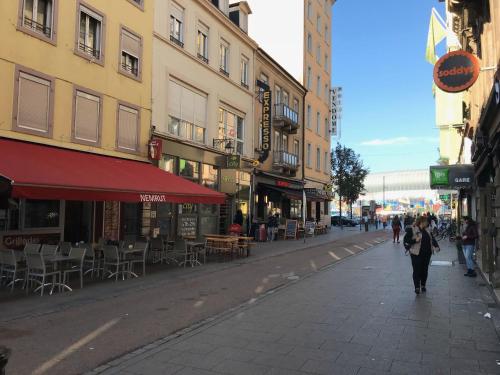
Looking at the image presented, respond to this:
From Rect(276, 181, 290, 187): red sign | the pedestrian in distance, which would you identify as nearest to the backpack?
the pedestrian in distance

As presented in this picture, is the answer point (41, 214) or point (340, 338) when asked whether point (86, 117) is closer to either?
point (41, 214)

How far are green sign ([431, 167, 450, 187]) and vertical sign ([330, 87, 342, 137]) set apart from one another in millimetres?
24145

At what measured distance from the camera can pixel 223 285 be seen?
413 inches

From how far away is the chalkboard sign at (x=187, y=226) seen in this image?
18.9 meters

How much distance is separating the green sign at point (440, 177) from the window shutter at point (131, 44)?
12902 mm

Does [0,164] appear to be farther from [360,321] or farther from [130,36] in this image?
[130,36]

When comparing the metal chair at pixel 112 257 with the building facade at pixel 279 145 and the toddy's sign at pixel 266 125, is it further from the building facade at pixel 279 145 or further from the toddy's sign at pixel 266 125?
the toddy's sign at pixel 266 125

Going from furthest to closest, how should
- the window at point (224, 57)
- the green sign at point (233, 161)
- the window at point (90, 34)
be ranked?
the window at point (224, 57) < the green sign at point (233, 161) < the window at point (90, 34)

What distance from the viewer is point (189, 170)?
63.1 ft

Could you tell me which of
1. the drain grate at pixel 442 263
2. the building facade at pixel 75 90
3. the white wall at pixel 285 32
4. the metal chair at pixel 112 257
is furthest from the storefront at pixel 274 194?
the metal chair at pixel 112 257

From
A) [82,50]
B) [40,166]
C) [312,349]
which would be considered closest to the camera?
[312,349]

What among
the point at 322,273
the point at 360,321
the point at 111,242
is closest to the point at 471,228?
the point at 322,273

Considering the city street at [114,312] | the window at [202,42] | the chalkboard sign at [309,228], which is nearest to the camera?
the city street at [114,312]

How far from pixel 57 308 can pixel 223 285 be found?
389 centimetres
